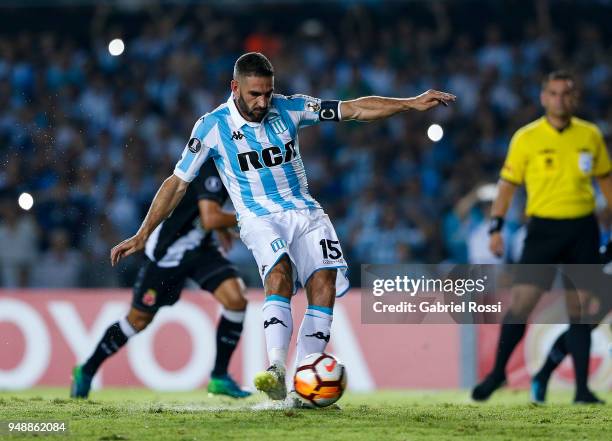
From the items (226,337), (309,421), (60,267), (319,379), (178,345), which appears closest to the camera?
(309,421)

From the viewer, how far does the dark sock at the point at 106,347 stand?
959cm

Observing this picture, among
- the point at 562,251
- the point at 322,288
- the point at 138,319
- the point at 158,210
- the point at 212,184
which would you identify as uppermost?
the point at 212,184

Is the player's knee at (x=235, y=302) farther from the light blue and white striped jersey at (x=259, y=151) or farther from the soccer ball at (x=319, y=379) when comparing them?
the soccer ball at (x=319, y=379)

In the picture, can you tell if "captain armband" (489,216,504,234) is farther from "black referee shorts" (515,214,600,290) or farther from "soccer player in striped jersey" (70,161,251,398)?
"soccer player in striped jersey" (70,161,251,398)

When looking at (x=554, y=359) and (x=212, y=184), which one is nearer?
(x=212, y=184)

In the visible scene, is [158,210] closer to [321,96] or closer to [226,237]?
[226,237]

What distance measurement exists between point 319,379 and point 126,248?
1.65m

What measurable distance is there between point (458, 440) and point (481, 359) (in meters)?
6.36

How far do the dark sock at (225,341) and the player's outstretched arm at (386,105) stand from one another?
260cm

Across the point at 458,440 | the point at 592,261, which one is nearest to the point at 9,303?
the point at 592,261

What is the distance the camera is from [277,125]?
25.7 ft

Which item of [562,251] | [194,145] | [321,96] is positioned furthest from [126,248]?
[321,96]

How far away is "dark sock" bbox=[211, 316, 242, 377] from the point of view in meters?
9.69

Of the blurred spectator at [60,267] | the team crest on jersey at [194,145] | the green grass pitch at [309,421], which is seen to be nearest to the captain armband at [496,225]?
the green grass pitch at [309,421]
